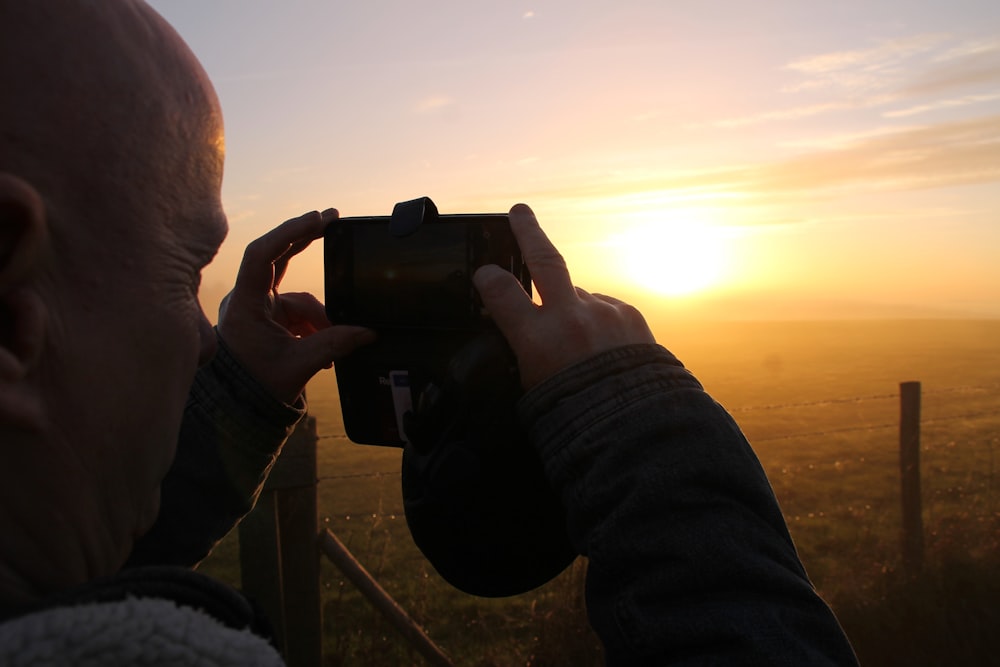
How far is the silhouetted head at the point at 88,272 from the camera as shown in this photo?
0.78 metres

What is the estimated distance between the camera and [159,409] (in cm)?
95

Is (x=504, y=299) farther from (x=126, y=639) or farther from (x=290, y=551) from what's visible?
(x=290, y=551)

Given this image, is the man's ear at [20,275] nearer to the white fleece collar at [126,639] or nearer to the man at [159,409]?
the man at [159,409]

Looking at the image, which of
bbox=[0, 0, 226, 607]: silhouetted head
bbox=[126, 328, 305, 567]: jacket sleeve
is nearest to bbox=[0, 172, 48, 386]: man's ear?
bbox=[0, 0, 226, 607]: silhouetted head

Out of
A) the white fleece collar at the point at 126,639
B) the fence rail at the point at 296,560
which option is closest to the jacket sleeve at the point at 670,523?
the white fleece collar at the point at 126,639

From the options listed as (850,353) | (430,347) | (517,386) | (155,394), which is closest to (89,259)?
(155,394)

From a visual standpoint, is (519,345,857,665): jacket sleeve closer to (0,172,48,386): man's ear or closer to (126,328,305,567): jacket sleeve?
(0,172,48,386): man's ear

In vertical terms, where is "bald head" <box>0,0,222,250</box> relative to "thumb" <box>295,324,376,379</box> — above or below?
above

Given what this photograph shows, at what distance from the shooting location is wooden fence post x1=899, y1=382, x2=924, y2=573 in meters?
7.06

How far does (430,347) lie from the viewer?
164 centimetres

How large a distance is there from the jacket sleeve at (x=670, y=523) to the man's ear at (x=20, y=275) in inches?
28.2

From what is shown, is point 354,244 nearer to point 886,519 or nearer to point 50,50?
point 50,50

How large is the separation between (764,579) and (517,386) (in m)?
0.54

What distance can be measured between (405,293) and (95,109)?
2.77 feet
